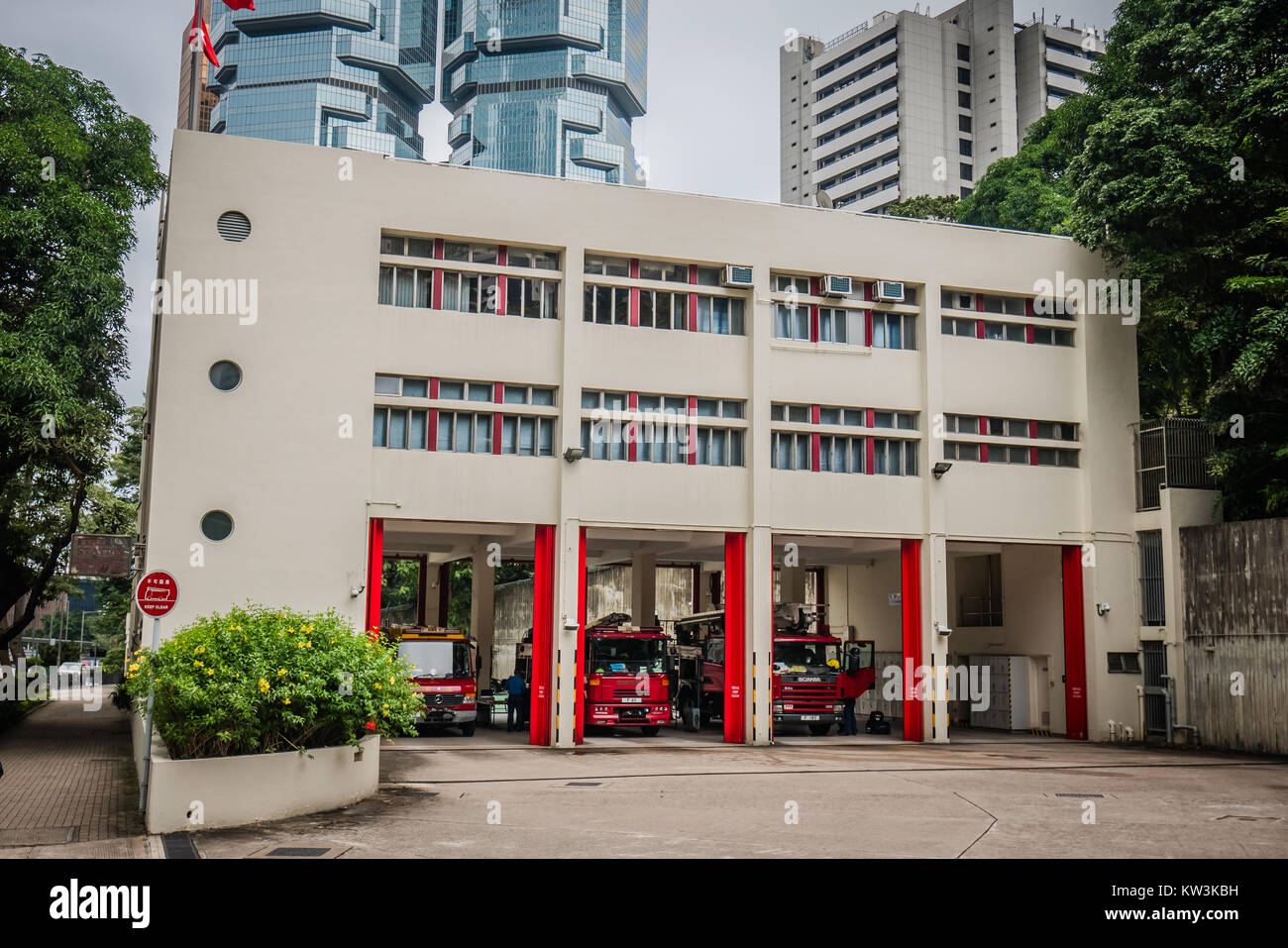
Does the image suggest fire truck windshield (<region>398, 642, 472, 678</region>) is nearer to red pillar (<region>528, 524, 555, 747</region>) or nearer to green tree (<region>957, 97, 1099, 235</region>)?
red pillar (<region>528, 524, 555, 747</region>)

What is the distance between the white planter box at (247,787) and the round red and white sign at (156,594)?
1652mm

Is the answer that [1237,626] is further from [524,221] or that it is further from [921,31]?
[921,31]

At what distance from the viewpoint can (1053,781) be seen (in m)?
18.1

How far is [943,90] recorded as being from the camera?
106 meters

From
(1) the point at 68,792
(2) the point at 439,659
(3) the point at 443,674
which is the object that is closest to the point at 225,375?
(2) the point at 439,659

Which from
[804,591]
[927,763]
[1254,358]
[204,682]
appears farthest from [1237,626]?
[204,682]

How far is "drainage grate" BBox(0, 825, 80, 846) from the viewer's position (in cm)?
1199

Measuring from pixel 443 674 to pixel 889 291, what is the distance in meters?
13.2

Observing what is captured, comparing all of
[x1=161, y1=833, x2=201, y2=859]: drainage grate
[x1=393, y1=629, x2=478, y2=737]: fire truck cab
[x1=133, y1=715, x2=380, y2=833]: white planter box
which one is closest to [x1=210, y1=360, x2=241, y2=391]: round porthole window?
[x1=393, y1=629, x2=478, y2=737]: fire truck cab

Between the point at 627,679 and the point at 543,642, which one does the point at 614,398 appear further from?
the point at 627,679

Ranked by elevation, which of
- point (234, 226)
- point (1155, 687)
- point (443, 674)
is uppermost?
point (234, 226)

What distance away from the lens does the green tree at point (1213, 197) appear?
79.7ft

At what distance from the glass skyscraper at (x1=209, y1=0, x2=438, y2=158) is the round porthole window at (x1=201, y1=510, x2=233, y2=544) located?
125620 millimetres

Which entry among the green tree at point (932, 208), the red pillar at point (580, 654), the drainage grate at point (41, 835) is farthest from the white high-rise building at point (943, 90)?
the drainage grate at point (41, 835)
